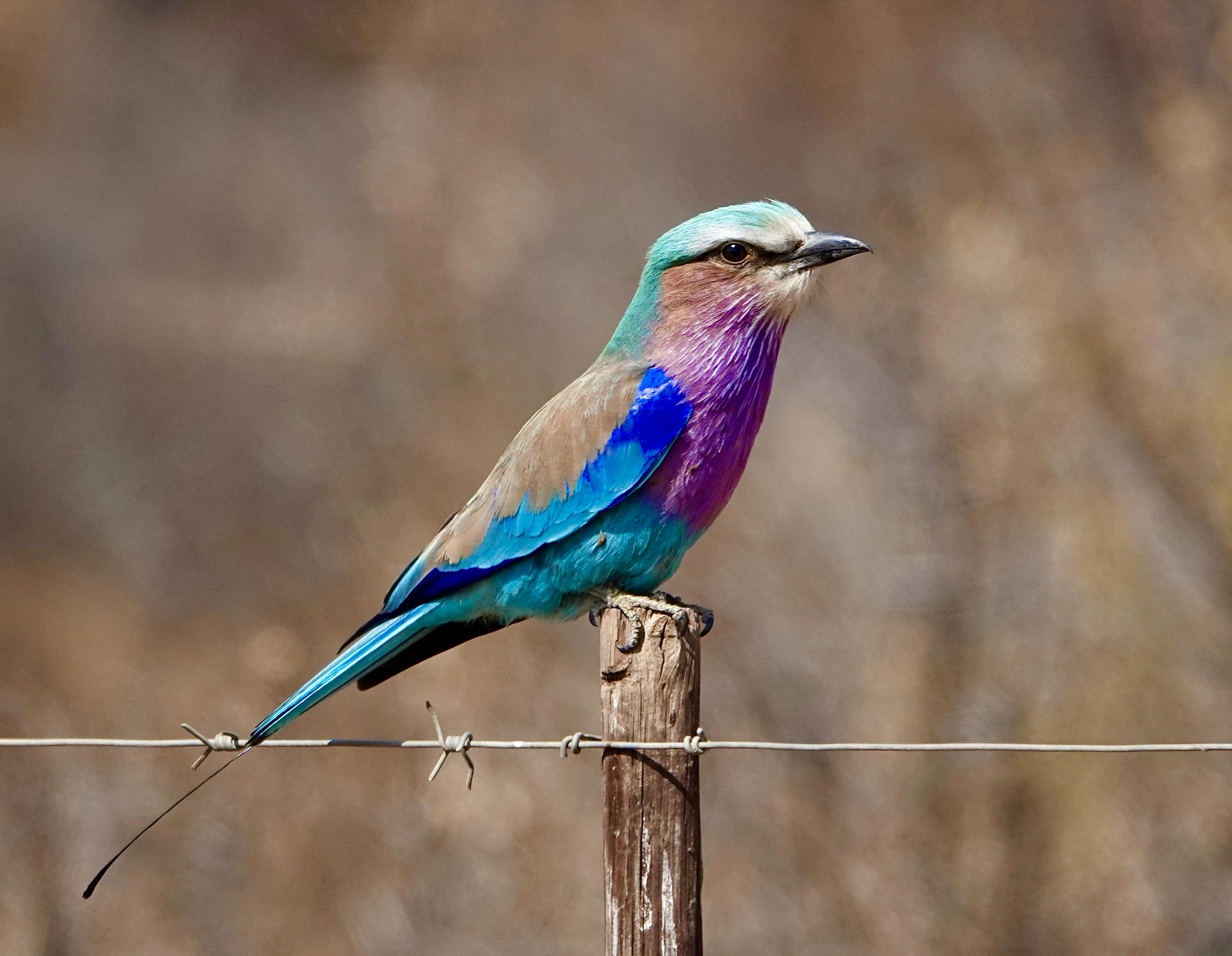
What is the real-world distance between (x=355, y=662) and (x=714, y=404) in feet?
3.13

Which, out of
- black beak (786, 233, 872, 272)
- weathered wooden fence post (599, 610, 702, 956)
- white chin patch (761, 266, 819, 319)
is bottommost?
weathered wooden fence post (599, 610, 702, 956)

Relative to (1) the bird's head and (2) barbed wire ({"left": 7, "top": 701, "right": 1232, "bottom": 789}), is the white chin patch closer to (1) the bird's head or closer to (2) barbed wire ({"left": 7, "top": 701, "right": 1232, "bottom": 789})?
(1) the bird's head

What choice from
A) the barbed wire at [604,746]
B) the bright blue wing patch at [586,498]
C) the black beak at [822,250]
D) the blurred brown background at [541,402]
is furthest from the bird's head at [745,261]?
the blurred brown background at [541,402]

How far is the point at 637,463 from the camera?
124 inches

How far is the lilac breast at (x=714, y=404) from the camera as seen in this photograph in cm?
318

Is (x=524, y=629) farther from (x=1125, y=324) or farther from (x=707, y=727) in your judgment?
(x=1125, y=324)

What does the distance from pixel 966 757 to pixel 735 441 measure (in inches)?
117

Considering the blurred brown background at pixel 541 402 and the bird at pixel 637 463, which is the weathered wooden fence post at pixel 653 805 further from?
the blurred brown background at pixel 541 402

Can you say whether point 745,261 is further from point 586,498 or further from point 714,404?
point 586,498

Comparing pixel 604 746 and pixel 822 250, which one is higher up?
pixel 822 250

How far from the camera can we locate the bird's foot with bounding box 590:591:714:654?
8.44 ft

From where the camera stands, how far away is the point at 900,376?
6.74 metres

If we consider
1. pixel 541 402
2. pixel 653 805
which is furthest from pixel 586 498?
pixel 541 402

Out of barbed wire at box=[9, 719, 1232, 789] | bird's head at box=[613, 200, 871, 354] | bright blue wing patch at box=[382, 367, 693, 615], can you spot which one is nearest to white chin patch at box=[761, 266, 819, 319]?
bird's head at box=[613, 200, 871, 354]
